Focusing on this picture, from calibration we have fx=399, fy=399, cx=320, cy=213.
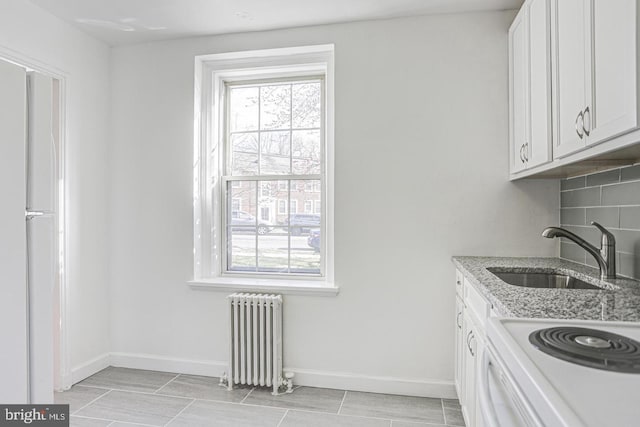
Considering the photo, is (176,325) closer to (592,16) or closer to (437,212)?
(437,212)

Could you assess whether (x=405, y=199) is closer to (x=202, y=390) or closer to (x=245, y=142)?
(x=245, y=142)

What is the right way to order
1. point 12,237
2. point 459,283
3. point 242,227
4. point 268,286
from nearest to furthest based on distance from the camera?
1. point 12,237
2. point 459,283
3. point 268,286
4. point 242,227

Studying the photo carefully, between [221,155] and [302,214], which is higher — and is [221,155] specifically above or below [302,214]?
above

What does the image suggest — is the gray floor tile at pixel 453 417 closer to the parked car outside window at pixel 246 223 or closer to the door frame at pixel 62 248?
the parked car outside window at pixel 246 223

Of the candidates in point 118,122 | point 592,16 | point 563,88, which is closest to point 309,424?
point 563,88

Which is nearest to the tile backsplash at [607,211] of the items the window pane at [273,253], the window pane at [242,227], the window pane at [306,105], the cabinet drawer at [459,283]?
the cabinet drawer at [459,283]

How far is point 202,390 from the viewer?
287cm

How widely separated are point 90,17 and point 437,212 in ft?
9.24

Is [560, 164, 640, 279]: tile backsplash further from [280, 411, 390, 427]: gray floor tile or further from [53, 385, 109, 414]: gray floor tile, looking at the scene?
[53, 385, 109, 414]: gray floor tile

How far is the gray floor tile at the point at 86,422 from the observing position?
238 cm

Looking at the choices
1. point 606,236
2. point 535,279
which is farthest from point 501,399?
point 535,279

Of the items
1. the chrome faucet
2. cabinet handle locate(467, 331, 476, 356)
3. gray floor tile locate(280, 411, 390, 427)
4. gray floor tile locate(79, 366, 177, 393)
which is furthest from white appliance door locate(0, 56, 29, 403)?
the chrome faucet

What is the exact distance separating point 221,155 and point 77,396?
203cm

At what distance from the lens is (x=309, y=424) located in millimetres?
2412
